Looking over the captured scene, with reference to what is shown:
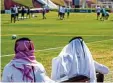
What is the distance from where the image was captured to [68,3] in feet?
450

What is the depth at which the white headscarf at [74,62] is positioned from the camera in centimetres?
705

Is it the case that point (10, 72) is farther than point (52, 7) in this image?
No

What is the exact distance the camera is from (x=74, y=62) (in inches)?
277

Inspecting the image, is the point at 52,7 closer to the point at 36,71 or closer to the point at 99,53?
the point at 99,53

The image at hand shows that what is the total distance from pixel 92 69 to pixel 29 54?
46.2 inches

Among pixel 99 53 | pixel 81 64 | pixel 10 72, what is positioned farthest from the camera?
pixel 99 53

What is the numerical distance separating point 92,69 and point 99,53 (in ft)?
39.8

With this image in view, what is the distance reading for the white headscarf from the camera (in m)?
7.05

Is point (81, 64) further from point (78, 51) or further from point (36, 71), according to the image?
point (36, 71)

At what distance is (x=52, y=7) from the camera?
118938 mm

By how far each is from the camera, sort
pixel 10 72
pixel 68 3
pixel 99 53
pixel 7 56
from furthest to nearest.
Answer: pixel 68 3 < pixel 99 53 < pixel 7 56 < pixel 10 72

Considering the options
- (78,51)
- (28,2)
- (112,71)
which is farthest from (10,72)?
(28,2)

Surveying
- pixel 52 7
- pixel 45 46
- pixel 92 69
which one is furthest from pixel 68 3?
pixel 92 69

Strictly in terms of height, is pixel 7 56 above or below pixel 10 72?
below
